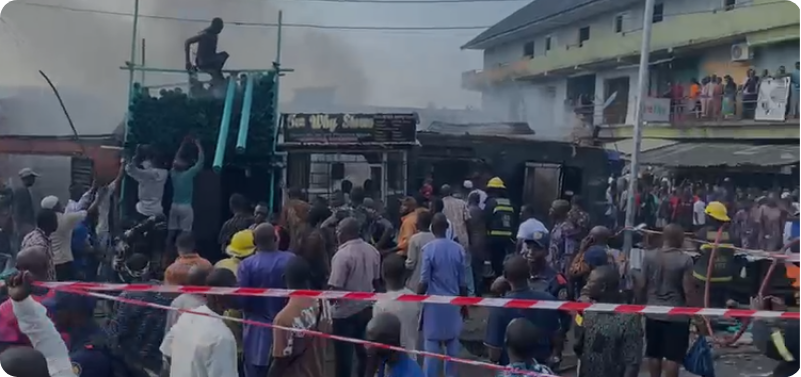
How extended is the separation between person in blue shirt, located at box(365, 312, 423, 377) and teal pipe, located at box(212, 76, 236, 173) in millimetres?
2208

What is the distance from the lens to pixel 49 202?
18.2ft

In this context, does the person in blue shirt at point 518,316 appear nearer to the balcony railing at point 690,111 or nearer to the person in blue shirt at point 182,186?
the balcony railing at point 690,111

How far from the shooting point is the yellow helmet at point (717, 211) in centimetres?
525

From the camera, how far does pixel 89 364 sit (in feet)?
12.7

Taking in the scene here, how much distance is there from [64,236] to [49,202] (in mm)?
232

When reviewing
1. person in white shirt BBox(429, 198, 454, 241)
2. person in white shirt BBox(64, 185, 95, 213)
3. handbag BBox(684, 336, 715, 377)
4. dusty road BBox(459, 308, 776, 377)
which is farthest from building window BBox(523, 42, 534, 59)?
person in white shirt BBox(64, 185, 95, 213)

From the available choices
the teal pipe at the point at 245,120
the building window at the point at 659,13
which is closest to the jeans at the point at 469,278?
the teal pipe at the point at 245,120

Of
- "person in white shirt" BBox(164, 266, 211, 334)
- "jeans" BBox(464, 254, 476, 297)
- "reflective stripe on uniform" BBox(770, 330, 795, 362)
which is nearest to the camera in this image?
"person in white shirt" BBox(164, 266, 211, 334)

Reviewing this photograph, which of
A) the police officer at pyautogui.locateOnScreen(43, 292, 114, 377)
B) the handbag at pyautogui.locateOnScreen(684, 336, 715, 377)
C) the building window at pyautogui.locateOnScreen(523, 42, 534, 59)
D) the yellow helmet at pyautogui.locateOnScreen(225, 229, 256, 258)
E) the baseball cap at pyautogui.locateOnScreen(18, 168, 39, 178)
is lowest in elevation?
the handbag at pyautogui.locateOnScreen(684, 336, 715, 377)

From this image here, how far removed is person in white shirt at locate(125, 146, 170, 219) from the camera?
17.7ft

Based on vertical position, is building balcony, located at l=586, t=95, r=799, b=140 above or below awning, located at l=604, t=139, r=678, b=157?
above

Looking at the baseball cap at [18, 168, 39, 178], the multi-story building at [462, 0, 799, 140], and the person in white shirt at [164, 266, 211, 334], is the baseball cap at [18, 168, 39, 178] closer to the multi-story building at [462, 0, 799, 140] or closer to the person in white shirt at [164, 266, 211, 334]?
the person in white shirt at [164, 266, 211, 334]

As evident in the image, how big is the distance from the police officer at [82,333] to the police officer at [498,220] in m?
2.33

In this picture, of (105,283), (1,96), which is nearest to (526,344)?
(105,283)
